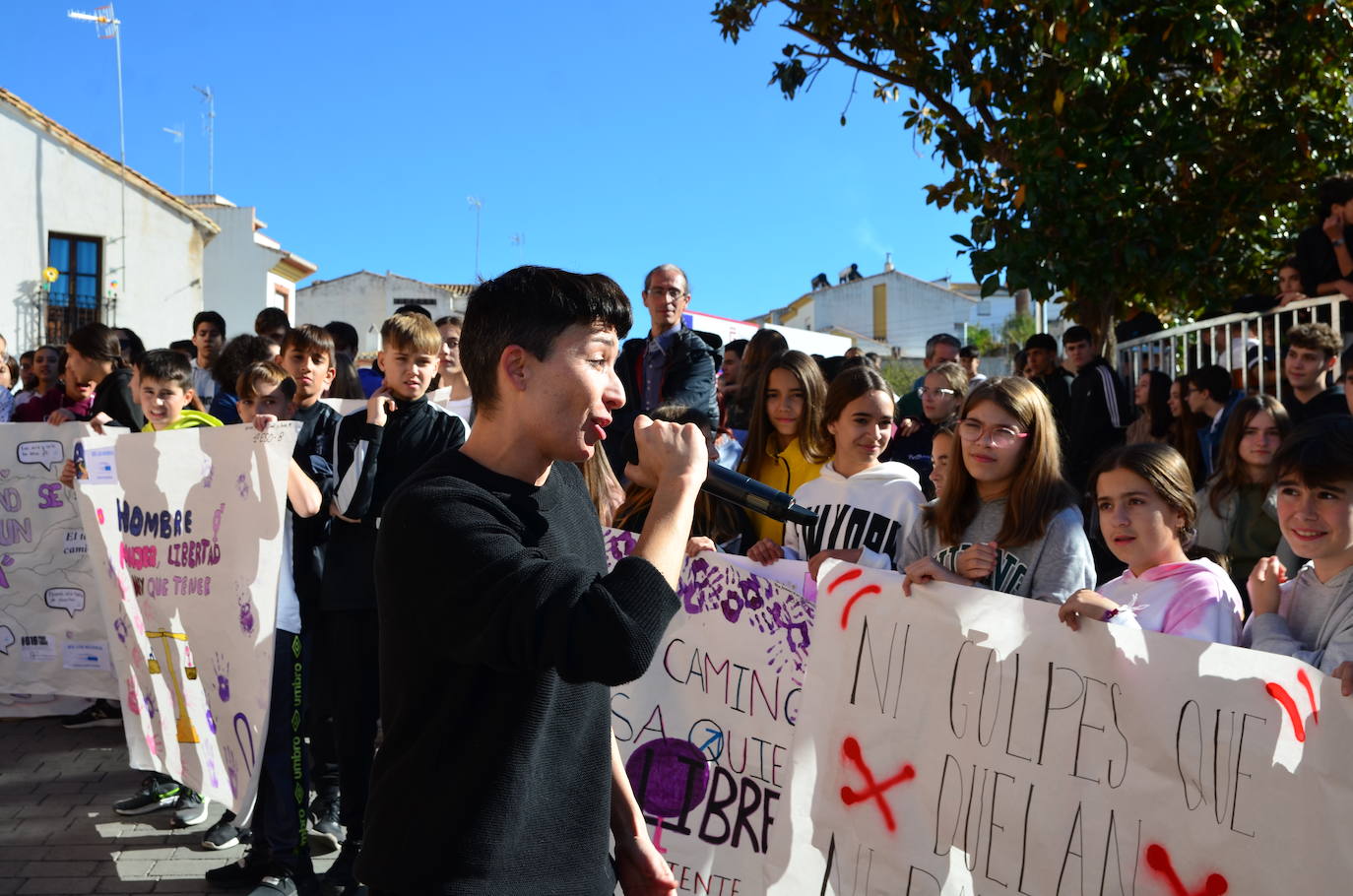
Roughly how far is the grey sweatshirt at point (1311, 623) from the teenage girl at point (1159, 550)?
0.11 metres

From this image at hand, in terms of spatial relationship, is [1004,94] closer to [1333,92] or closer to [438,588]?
[1333,92]

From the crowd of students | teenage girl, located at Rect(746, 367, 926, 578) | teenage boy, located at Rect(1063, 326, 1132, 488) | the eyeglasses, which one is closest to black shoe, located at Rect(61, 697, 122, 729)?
the crowd of students

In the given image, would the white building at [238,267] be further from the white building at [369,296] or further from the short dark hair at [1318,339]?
the short dark hair at [1318,339]

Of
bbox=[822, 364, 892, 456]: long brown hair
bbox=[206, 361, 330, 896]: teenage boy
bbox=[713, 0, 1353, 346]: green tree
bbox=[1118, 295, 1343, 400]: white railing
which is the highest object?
bbox=[713, 0, 1353, 346]: green tree

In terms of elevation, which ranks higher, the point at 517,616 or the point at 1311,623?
the point at 517,616

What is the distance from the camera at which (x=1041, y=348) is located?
9008 mm

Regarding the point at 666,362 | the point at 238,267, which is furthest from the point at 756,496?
the point at 238,267

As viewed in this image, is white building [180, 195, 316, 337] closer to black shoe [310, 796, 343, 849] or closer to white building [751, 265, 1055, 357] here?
white building [751, 265, 1055, 357]

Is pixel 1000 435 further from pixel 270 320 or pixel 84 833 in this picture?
pixel 270 320

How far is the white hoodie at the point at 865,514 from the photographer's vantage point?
12.6ft

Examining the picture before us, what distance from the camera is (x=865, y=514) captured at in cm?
393

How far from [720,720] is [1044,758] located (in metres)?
1.13

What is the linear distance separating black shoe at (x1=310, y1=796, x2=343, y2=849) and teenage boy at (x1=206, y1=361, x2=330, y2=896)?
455 millimetres

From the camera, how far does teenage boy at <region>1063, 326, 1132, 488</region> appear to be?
27.4 feet
